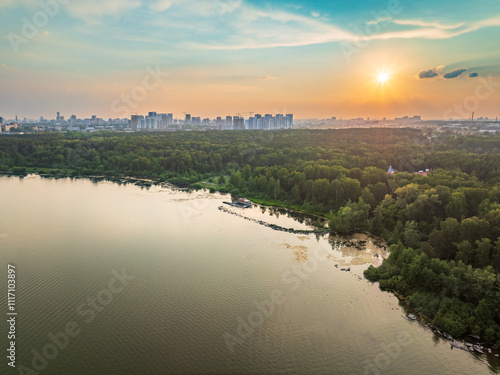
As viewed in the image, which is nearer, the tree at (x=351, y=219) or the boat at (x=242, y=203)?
the tree at (x=351, y=219)

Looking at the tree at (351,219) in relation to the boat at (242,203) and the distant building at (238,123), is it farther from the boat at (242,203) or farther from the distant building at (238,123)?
the distant building at (238,123)

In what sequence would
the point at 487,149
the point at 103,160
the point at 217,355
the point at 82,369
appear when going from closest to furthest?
1. the point at 82,369
2. the point at 217,355
3. the point at 487,149
4. the point at 103,160

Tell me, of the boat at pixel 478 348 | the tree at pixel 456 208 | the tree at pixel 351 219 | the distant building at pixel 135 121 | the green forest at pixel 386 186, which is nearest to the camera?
the boat at pixel 478 348

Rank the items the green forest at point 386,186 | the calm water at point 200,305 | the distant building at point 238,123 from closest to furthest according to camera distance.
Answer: the calm water at point 200,305 → the green forest at point 386,186 → the distant building at point 238,123

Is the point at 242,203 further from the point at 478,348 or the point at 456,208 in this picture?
the point at 478,348

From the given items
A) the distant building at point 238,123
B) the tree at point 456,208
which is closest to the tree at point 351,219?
the tree at point 456,208

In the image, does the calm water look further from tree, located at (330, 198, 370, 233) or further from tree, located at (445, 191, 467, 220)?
tree, located at (445, 191, 467, 220)

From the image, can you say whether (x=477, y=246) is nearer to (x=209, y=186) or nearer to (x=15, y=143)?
(x=209, y=186)

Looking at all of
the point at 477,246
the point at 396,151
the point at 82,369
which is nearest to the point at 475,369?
the point at 477,246
